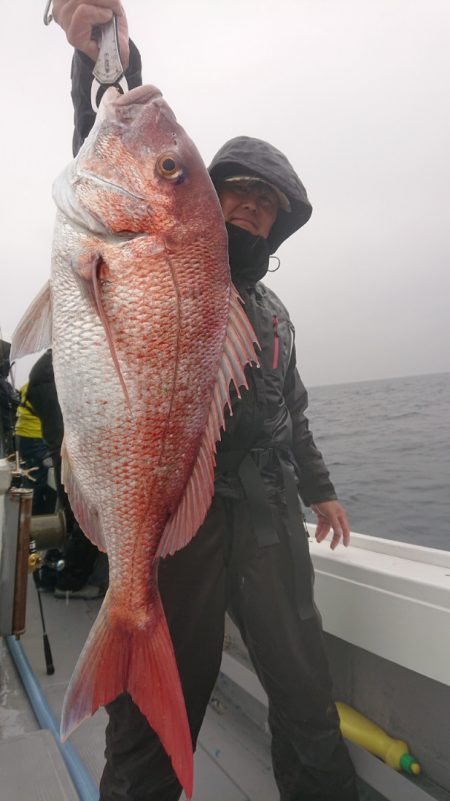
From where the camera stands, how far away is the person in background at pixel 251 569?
1.52 metres

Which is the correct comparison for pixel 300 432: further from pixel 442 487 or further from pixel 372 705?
pixel 442 487

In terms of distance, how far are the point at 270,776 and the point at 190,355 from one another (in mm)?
1919

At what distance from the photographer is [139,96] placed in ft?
4.50

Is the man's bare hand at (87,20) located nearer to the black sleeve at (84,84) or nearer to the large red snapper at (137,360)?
the black sleeve at (84,84)

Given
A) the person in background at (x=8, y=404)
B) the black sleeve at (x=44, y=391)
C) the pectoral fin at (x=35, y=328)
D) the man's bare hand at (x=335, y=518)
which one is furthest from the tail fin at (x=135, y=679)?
the person in background at (x=8, y=404)

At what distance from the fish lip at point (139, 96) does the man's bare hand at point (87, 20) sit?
0.10 meters

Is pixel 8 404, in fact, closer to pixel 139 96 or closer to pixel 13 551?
pixel 13 551

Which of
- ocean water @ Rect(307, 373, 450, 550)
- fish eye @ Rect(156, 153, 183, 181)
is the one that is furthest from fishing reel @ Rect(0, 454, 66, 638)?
ocean water @ Rect(307, 373, 450, 550)

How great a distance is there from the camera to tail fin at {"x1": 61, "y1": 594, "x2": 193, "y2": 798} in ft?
3.98

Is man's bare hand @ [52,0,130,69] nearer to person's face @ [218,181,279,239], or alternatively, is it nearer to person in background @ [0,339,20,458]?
person's face @ [218,181,279,239]

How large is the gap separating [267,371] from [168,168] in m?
0.77

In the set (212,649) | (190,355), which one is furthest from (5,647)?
(190,355)

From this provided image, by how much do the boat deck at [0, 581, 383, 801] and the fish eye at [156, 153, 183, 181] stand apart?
2.07 meters

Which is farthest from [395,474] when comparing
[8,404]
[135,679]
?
[135,679]
